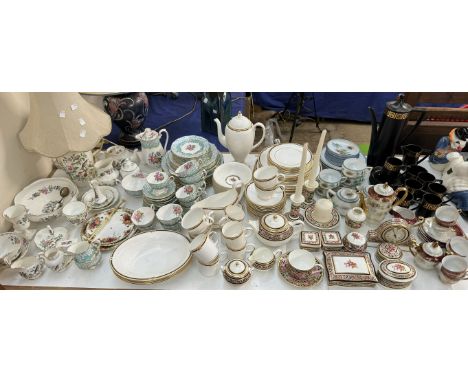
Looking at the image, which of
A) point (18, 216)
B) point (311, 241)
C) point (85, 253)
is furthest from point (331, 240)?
point (18, 216)

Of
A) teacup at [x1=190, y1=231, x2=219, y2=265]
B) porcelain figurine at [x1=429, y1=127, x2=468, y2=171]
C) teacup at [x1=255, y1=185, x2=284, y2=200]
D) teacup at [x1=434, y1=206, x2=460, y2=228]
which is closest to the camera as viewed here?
teacup at [x1=190, y1=231, x2=219, y2=265]

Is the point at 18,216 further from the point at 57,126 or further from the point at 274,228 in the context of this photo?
the point at 274,228

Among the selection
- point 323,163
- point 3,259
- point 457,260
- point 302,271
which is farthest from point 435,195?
point 3,259

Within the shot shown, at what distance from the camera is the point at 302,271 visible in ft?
3.93

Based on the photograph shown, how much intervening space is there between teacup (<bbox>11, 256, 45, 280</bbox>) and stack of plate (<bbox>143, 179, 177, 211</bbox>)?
19.3 inches

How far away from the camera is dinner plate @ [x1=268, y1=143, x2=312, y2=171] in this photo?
1501mm

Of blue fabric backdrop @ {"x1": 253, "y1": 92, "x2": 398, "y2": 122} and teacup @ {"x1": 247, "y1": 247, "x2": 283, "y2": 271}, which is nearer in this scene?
teacup @ {"x1": 247, "y1": 247, "x2": 283, "y2": 271}

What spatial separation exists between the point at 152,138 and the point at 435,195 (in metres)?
1.40

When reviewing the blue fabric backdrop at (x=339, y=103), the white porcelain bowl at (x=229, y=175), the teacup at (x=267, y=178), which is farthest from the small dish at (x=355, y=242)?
the blue fabric backdrop at (x=339, y=103)

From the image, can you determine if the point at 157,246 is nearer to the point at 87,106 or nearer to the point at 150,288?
the point at 150,288

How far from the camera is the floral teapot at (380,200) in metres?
1.33

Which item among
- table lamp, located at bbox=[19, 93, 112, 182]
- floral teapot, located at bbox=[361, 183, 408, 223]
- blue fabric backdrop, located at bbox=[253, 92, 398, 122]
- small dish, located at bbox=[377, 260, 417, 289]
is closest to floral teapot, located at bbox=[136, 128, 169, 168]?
table lamp, located at bbox=[19, 93, 112, 182]

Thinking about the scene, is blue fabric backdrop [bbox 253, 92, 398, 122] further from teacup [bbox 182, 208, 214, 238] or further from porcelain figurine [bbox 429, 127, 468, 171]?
teacup [bbox 182, 208, 214, 238]

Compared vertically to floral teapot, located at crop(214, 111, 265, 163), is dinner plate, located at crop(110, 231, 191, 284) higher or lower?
lower
